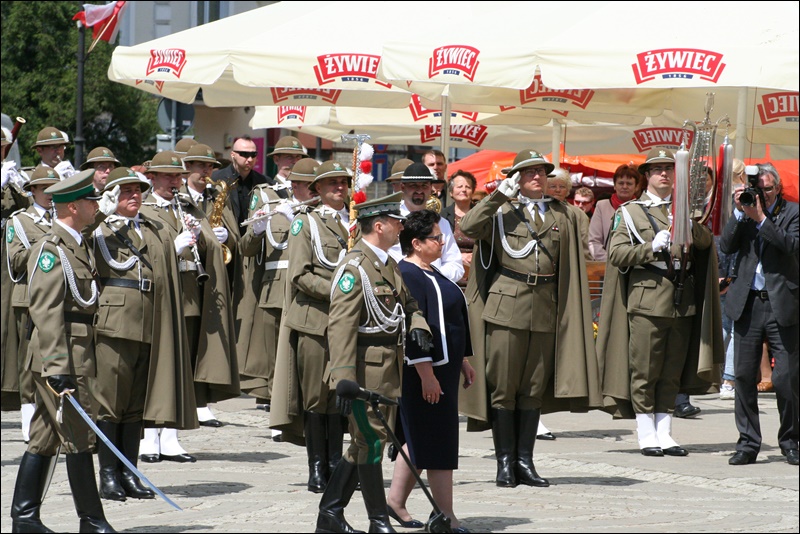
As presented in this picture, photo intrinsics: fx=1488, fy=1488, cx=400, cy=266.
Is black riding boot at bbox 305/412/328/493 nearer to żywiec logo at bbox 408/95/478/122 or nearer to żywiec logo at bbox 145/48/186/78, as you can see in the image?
żywiec logo at bbox 145/48/186/78

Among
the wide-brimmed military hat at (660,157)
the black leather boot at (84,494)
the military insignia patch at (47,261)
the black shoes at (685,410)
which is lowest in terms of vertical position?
the black shoes at (685,410)

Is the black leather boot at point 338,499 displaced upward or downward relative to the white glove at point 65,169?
downward

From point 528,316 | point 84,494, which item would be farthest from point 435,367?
point 84,494

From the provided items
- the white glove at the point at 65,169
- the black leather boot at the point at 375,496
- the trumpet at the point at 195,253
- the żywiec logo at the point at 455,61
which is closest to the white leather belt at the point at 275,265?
the trumpet at the point at 195,253

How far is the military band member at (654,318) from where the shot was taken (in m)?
10.8

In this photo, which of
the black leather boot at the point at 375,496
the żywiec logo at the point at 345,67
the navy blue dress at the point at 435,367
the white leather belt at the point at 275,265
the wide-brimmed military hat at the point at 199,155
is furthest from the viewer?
the żywiec logo at the point at 345,67

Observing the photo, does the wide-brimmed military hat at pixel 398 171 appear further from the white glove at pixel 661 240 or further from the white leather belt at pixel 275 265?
the white glove at pixel 661 240

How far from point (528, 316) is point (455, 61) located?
3.07 meters

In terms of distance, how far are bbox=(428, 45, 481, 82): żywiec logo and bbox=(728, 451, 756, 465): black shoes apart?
3.57 metres

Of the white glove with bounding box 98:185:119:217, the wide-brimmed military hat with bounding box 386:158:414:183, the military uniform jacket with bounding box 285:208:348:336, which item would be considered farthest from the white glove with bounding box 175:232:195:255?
the wide-brimmed military hat with bounding box 386:158:414:183

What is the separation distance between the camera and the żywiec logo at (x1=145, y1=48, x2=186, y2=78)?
1352 cm

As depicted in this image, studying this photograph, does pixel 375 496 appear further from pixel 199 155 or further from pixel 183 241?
pixel 199 155

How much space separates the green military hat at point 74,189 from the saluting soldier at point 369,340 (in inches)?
54.8

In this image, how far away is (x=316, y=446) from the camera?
30.5 ft
